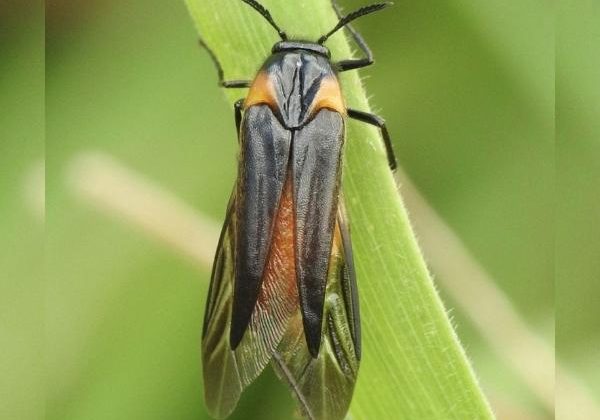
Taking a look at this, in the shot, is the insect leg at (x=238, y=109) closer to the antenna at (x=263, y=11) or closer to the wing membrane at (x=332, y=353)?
the antenna at (x=263, y=11)

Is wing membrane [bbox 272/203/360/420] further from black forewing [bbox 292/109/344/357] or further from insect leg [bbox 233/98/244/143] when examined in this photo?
insect leg [bbox 233/98/244/143]

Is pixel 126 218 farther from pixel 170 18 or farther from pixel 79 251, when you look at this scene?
pixel 170 18

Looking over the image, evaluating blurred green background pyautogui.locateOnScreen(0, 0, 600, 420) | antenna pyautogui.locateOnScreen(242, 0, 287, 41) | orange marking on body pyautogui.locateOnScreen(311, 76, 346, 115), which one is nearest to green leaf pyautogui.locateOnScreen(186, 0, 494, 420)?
antenna pyautogui.locateOnScreen(242, 0, 287, 41)

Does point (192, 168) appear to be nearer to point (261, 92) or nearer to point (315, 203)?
point (261, 92)

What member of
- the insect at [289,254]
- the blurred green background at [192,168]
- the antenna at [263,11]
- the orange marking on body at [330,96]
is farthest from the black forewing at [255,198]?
the blurred green background at [192,168]

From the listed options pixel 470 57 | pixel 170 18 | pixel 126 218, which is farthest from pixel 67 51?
pixel 470 57

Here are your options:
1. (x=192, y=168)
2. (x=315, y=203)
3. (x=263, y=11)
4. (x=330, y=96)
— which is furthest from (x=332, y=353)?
(x=192, y=168)
